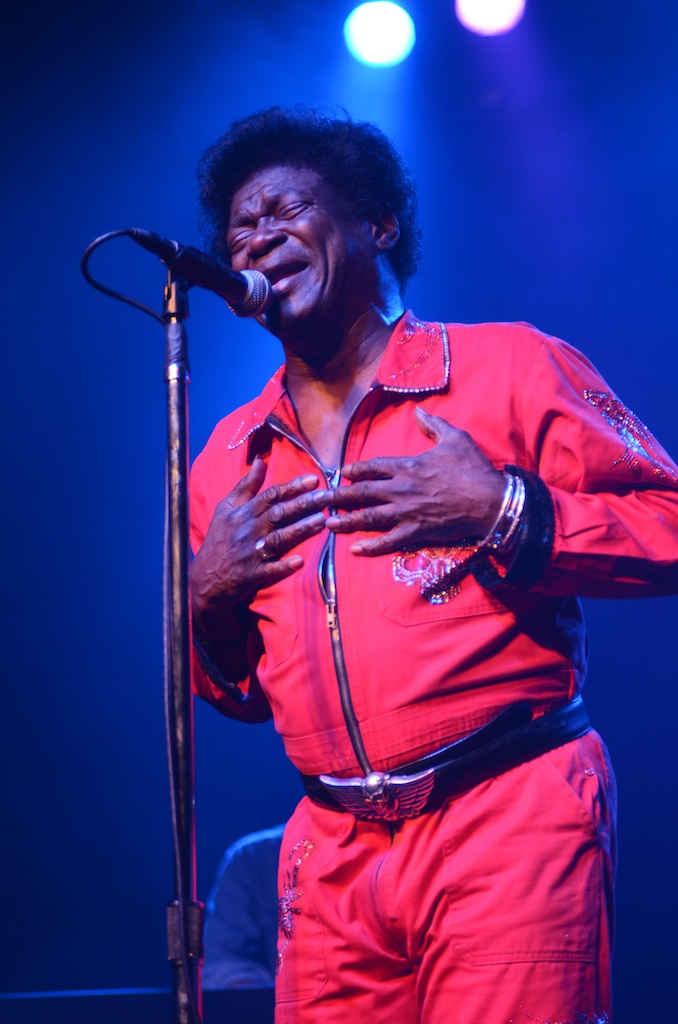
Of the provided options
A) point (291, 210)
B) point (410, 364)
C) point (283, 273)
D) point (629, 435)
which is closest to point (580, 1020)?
point (629, 435)

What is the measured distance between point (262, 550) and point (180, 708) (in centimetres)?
67

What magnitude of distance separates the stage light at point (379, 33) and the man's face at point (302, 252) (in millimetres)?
1868

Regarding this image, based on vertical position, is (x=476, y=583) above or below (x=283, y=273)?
below

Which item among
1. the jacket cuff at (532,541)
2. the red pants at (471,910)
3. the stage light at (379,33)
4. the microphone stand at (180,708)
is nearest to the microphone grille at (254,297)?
the microphone stand at (180,708)

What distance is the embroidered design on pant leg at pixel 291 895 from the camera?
191 cm

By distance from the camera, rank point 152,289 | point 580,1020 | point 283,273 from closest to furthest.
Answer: point 580,1020 → point 283,273 → point 152,289

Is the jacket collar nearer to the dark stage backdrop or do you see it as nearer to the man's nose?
the man's nose

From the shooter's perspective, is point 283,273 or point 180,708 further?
point 283,273

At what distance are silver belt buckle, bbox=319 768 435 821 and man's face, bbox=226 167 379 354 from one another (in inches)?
39.9

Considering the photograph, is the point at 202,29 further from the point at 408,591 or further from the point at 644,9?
the point at 408,591

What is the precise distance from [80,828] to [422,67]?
10.9ft

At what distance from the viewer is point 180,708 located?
142 cm

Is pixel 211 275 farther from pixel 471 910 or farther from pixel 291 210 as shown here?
pixel 471 910

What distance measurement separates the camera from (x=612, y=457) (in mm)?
1829
